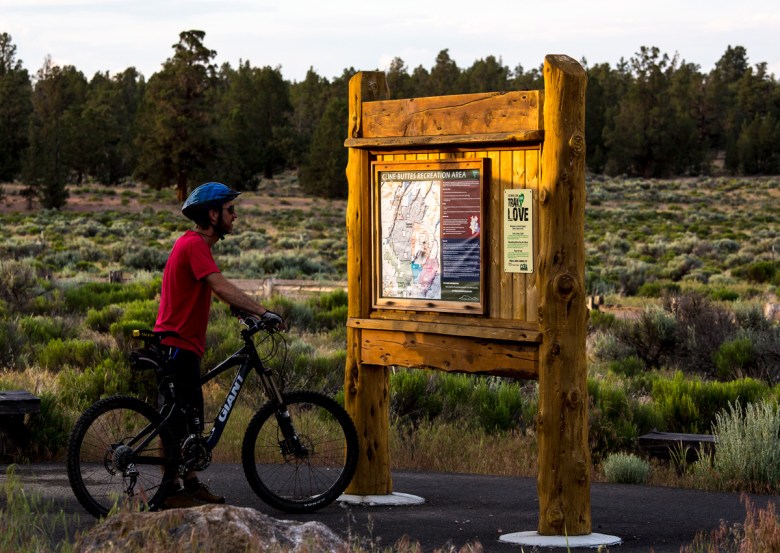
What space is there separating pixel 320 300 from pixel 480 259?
47.1 ft

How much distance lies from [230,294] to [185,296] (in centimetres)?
31

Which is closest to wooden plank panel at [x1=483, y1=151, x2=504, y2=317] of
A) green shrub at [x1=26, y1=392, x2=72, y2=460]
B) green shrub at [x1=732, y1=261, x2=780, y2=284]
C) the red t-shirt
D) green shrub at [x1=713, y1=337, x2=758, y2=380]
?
the red t-shirt

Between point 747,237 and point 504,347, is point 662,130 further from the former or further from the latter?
point 504,347

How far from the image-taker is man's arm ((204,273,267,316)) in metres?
7.07

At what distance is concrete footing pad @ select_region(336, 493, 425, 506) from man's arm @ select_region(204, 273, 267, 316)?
160 centimetres

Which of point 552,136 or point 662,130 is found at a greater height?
point 662,130

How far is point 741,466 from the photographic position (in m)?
8.97

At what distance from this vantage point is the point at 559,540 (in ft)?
22.5

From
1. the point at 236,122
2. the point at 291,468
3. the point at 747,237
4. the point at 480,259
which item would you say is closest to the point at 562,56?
the point at 480,259

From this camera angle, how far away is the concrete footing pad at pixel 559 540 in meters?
6.75

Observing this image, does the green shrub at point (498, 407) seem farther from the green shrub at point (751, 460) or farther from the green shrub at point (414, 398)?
the green shrub at point (751, 460)

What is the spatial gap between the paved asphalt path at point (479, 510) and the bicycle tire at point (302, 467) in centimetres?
Result: 11

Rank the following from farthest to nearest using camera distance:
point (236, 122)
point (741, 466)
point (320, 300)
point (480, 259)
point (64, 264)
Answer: point (236, 122) → point (64, 264) → point (320, 300) → point (741, 466) → point (480, 259)

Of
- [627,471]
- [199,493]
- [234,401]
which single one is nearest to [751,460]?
[627,471]
